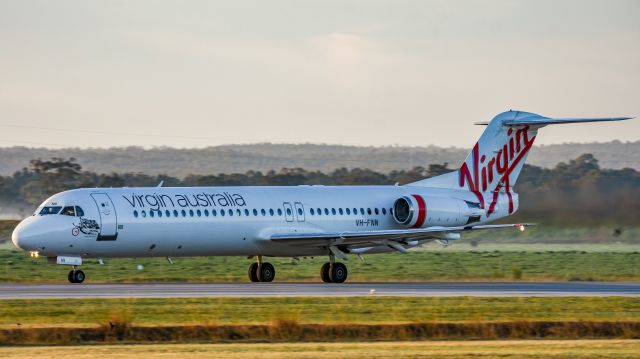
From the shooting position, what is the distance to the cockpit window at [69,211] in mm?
42375

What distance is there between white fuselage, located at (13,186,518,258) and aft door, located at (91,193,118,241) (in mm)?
32

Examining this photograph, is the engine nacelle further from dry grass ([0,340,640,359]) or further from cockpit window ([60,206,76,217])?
dry grass ([0,340,640,359])

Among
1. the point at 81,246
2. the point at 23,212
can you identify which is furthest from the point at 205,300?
the point at 23,212

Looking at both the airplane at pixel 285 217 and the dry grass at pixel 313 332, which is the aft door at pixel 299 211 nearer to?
the airplane at pixel 285 217

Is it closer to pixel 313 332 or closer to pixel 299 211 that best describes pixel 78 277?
pixel 299 211

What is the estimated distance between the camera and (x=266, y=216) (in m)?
45.8

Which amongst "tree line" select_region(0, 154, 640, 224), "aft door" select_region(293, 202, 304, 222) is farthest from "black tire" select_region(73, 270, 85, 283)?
"tree line" select_region(0, 154, 640, 224)

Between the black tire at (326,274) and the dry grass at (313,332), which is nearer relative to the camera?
the dry grass at (313,332)

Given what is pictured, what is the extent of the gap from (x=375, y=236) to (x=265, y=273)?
4461 millimetres

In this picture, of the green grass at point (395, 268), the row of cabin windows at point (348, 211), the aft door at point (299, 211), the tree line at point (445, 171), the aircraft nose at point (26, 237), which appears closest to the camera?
the aircraft nose at point (26, 237)

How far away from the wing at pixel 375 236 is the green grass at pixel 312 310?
943 cm

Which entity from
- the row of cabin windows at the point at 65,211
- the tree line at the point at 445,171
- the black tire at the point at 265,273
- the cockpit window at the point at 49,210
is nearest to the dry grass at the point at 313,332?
the row of cabin windows at the point at 65,211

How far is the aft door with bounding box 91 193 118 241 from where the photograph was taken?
42500 millimetres

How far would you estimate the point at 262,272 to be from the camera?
46.5 meters
